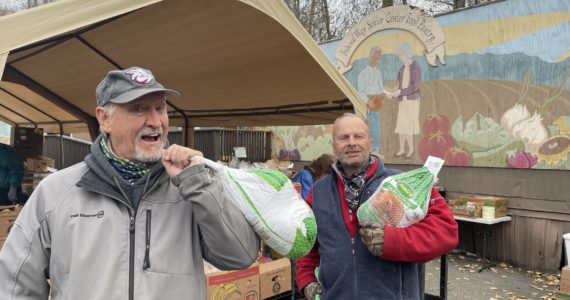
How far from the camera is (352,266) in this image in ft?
6.68

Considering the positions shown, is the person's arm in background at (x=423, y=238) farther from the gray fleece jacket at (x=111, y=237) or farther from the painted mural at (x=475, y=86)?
the painted mural at (x=475, y=86)

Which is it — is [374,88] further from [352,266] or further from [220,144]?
[352,266]

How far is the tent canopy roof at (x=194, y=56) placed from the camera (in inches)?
106

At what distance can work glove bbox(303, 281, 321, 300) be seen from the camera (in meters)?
2.29

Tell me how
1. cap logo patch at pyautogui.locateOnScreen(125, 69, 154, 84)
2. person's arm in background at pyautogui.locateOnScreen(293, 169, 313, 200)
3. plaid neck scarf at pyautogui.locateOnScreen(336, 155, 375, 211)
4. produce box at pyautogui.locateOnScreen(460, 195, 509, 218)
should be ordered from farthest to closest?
produce box at pyautogui.locateOnScreen(460, 195, 509, 218)
person's arm in background at pyautogui.locateOnScreen(293, 169, 313, 200)
plaid neck scarf at pyautogui.locateOnScreen(336, 155, 375, 211)
cap logo patch at pyautogui.locateOnScreen(125, 69, 154, 84)

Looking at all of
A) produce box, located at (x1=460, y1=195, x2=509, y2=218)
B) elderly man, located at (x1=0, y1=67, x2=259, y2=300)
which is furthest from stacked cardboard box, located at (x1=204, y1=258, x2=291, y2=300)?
produce box, located at (x1=460, y1=195, x2=509, y2=218)

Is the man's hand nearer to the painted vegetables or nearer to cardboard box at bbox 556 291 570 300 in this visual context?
the painted vegetables

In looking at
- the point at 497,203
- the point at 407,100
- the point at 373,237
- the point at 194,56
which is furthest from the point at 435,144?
the point at 373,237

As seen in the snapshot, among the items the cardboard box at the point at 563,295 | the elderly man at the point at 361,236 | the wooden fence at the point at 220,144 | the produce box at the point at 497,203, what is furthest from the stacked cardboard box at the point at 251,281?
the wooden fence at the point at 220,144

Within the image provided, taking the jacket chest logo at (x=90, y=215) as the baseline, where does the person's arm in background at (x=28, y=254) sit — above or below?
below

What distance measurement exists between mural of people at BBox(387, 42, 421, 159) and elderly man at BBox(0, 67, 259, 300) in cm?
672

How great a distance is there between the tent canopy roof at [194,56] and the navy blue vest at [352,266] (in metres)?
1.79

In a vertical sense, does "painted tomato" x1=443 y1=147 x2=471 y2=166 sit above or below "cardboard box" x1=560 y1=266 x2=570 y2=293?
above

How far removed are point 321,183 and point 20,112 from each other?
9027 mm
